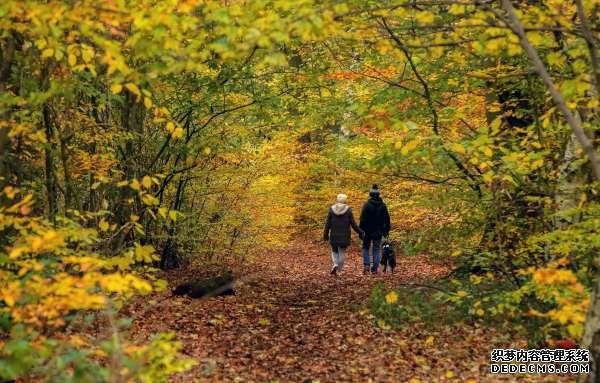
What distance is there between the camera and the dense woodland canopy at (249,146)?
4102 mm

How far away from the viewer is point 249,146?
40.0ft

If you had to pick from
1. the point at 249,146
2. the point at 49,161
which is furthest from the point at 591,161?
the point at 249,146

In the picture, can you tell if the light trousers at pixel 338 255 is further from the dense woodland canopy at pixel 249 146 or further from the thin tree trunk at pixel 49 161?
the thin tree trunk at pixel 49 161

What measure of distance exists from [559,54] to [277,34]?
113 inches

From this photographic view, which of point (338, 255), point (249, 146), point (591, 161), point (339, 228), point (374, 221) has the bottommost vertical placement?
point (338, 255)

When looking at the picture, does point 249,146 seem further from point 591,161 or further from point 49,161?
point 591,161

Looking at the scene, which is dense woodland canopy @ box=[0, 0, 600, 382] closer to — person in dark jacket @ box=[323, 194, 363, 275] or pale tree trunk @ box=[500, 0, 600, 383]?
pale tree trunk @ box=[500, 0, 600, 383]

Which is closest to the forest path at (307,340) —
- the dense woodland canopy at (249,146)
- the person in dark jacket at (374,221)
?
the dense woodland canopy at (249,146)

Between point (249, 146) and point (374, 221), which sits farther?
point (374, 221)

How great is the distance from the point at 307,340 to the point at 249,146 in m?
5.84

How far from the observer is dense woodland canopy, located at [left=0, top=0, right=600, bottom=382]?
4.10 metres

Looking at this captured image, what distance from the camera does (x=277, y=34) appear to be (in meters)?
3.89

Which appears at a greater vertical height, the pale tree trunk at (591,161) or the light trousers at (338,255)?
the pale tree trunk at (591,161)

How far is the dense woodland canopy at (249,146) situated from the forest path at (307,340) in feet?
2.08
